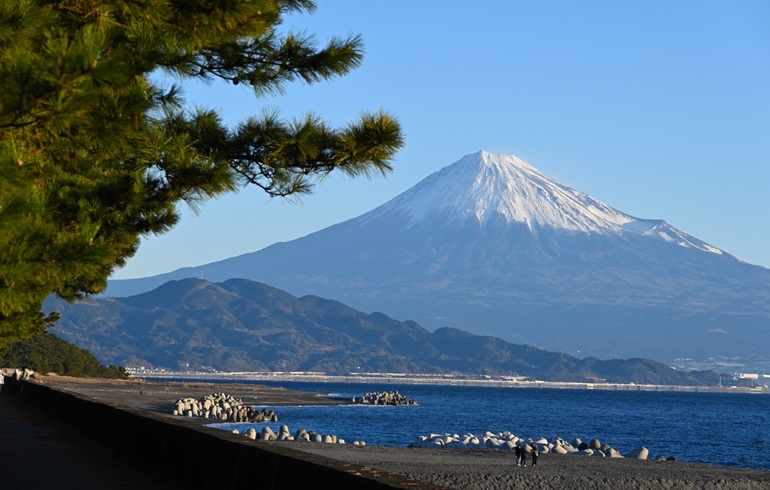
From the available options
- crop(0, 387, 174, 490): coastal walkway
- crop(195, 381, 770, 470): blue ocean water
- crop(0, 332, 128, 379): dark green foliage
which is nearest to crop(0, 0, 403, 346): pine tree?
crop(0, 387, 174, 490): coastal walkway

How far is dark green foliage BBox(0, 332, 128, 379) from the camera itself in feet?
348

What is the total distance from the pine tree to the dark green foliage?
80.0m

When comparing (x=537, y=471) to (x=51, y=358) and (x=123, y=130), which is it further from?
(x=51, y=358)

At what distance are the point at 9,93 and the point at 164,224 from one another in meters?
10.8

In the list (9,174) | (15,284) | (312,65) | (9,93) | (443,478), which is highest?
(312,65)

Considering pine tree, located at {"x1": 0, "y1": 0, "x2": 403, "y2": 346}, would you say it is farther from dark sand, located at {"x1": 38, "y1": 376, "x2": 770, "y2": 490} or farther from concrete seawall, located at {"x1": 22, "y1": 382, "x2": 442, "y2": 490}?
dark sand, located at {"x1": 38, "y1": 376, "x2": 770, "y2": 490}

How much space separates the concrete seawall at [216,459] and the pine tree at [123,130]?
2.18m

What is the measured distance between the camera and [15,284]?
9570mm

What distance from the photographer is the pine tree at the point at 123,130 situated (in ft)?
28.1

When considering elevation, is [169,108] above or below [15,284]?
above

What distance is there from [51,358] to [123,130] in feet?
379

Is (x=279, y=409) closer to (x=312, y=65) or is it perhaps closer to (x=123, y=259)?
(x=123, y=259)

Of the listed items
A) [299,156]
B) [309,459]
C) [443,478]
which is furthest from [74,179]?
[443,478]

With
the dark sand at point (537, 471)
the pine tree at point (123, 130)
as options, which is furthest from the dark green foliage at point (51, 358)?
the pine tree at point (123, 130)
